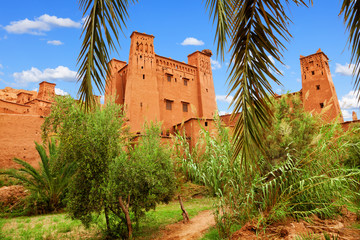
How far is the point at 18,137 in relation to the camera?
14586 millimetres

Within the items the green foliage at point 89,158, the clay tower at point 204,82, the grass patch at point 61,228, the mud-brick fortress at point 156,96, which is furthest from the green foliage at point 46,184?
the clay tower at point 204,82

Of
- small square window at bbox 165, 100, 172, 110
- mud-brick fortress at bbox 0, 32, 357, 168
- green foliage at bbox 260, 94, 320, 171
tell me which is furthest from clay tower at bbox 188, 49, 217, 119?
green foliage at bbox 260, 94, 320, 171

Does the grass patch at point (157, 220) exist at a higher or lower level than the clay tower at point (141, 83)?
lower

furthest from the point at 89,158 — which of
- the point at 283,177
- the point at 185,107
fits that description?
the point at 185,107

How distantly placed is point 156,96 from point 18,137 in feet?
34.9

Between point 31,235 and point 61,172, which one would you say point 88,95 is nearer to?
point 31,235

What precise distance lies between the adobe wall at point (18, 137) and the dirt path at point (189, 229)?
1105 centimetres

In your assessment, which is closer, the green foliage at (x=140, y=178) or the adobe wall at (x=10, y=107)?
the green foliage at (x=140, y=178)

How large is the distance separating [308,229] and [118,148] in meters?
5.07

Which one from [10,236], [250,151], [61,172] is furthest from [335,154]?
[61,172]

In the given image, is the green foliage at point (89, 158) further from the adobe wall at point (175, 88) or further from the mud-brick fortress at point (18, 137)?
the adobe wall at point (175, 88)

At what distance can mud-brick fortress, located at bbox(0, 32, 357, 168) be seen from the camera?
1481 cm

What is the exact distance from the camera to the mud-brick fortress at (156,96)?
1481cm

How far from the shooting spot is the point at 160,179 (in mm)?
7160
